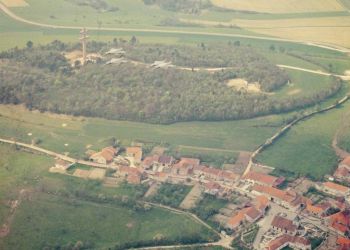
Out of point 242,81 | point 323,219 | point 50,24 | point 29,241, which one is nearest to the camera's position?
point 29,241

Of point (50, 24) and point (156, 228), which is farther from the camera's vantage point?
point (50, 24)

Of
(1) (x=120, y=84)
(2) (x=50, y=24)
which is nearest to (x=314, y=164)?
(1) (x=120, y=84)

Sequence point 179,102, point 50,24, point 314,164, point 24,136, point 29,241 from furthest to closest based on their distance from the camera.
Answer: point 50,24, point 179,102, point 24,136, point 314,164, point 29,241

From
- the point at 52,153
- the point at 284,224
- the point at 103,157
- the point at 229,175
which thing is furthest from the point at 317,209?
the point at 52,153

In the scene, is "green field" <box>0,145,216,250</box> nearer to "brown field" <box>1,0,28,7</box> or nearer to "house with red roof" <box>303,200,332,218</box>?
"house with red roof" <box>303,200,332,218</box>

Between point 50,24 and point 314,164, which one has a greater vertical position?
point 50,24

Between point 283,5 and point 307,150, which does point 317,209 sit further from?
point 283,5

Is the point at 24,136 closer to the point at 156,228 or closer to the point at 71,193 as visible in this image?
the point at 71,193
